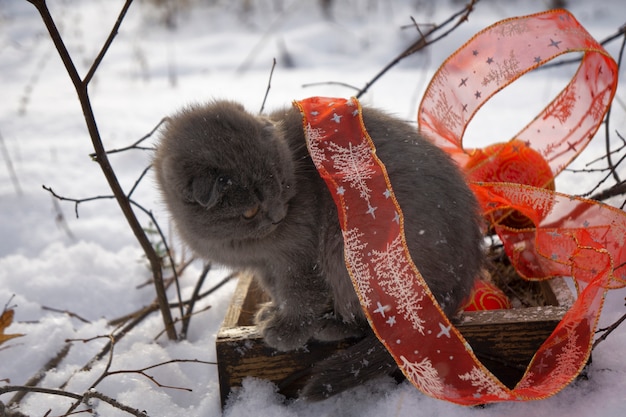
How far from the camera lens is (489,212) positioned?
59.1 inches

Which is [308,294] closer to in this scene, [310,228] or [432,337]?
[310,228]

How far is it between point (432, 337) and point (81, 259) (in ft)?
4.84

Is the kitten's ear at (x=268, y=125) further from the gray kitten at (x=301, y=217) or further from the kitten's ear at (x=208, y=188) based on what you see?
the kitten's ear at (x=208, y=188)

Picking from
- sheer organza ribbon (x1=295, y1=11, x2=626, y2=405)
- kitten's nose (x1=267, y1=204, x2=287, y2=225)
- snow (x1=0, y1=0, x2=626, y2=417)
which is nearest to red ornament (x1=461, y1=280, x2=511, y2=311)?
sheer organza ribbon (x1=295, y1=11, x2=626, y2=405)

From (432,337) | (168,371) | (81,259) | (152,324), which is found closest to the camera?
(432,337)

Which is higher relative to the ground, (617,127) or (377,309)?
(377,309)

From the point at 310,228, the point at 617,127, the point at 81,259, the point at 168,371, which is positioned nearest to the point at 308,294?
the point at 310,228

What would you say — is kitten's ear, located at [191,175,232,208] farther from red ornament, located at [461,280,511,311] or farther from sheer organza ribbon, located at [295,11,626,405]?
red ornament, located at [461,280,511,311]

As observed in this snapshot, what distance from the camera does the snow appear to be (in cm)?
126

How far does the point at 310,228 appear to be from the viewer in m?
1.25

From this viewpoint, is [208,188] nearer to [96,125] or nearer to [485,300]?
[96,125]

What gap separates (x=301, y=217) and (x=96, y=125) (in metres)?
0.48

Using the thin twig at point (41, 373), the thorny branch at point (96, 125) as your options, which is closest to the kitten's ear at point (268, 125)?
the thorny branch at point (96, 125)

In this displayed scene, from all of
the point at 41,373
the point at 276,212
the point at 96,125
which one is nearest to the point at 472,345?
the point at 276,212
